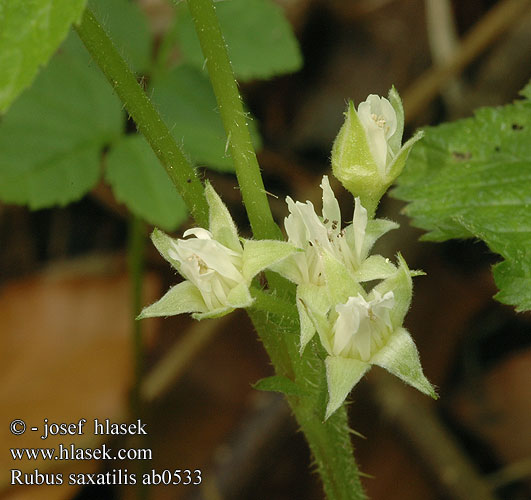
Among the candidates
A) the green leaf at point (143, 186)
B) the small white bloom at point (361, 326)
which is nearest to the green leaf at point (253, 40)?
the green leaf at point (143, 186)

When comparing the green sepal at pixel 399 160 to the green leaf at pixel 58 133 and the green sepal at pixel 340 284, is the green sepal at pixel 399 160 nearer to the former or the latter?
the green sepal at pixel 340 284

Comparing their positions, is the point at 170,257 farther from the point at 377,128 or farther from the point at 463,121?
the point at 463,121

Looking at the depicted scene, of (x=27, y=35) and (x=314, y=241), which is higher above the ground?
(x=27, y=35)

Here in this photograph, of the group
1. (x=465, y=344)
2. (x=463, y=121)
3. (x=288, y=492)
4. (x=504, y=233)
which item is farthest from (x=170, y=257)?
(x=465, y=344)

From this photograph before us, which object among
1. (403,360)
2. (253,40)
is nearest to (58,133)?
(253,40)

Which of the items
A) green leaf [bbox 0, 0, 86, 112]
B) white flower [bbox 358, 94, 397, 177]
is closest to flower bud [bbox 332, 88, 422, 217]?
white flower [bbox 358, 94, 397, 177]

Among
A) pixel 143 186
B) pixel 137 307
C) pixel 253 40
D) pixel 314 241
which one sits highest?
pixel 253 40

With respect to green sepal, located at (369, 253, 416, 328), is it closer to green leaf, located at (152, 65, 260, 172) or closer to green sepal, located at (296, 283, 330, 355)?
green sepal, located at (296, 283, 330, 355)

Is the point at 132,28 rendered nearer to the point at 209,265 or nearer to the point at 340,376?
the point at 209,265
